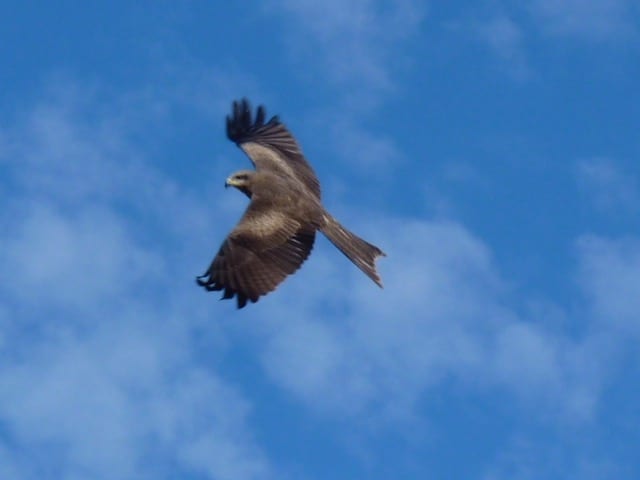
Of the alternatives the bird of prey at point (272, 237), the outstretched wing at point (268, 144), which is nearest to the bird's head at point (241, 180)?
the bird of prey at point (272, 237)

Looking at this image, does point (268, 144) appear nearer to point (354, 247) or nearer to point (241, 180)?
point (241, 180)

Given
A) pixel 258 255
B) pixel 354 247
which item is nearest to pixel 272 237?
pixel 258 255

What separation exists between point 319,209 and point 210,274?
2245 mm

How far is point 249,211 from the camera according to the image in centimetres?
Answer: 2297

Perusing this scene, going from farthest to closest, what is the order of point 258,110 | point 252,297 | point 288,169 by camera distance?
point 258,110 → point 288,169 → point 252,297

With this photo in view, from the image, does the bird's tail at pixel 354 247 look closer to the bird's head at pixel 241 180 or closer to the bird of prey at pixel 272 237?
the bird of prey at pixel 272 237

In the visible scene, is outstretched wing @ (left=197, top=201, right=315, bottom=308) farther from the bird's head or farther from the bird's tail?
the bird's head

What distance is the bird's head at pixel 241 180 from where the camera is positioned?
2408 centimetres

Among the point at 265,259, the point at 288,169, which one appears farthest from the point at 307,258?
the point at 288,169

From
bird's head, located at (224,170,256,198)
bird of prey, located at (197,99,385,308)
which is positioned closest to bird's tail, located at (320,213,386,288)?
bird of prey, located at (197,99,385,308)

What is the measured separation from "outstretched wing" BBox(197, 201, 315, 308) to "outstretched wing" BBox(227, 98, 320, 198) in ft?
7.09

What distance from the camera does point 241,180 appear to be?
24156mm

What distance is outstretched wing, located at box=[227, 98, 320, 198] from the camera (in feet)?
83.5

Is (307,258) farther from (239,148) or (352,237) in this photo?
(239,148)
